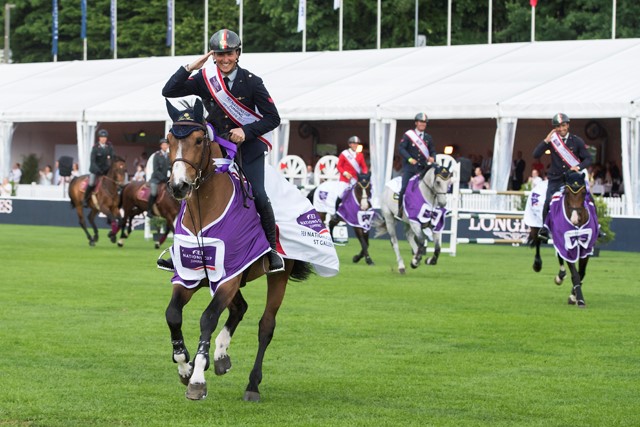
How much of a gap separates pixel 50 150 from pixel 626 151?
97.2 feet

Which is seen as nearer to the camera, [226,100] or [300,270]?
[226,100]

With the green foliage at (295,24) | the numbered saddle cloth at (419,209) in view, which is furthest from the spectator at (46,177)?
the numbered saddle cloth at (419,209)

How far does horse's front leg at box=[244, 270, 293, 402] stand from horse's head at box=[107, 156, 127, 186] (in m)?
21.4

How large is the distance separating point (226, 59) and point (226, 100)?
1.00ft

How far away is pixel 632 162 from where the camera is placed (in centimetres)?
3428

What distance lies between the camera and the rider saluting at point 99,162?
3192 cm

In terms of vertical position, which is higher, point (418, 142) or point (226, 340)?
point (418, 142)

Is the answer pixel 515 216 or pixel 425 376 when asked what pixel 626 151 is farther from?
pixel 425 376

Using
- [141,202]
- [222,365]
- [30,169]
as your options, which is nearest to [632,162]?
[141,202]

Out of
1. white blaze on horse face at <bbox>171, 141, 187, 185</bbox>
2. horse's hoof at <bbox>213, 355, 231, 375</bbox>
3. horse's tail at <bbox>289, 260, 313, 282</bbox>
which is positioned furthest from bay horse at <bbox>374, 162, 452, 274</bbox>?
white blaze on horse face at <bbox>171, 141, 187, 185</bbox>

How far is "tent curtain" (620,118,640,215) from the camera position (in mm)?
33875

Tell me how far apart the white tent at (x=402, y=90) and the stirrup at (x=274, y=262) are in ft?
80.2

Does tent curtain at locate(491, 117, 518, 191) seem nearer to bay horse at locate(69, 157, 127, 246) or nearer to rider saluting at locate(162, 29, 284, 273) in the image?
bay horse at locate(69, 157, 127, 246)

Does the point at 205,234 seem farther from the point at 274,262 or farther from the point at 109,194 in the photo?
the point at 109,194
